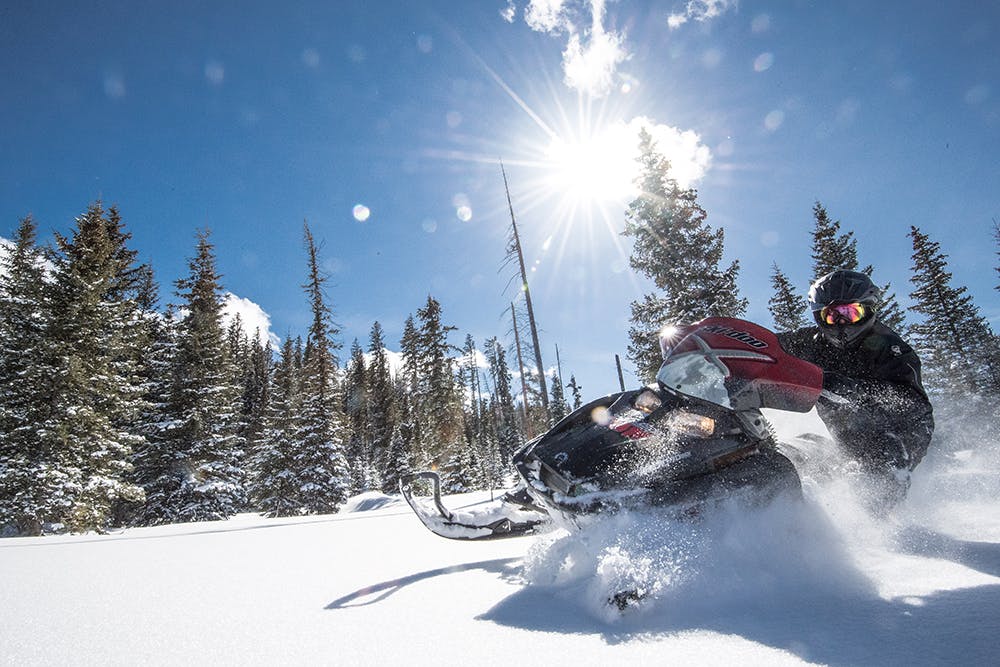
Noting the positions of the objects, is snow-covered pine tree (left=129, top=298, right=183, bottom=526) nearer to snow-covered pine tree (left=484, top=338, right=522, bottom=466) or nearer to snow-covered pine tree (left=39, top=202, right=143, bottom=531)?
snow-covered pine tree (left=39, top=202, right=143, bottom=531)

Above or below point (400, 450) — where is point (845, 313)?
below

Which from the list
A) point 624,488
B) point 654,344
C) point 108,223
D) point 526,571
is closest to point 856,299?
point 624,488

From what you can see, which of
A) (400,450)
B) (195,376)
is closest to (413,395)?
(400,450)

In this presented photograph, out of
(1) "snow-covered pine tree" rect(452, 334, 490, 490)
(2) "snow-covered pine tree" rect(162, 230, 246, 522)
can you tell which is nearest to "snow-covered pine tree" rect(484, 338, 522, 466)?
(1) "snow-covered pine tree" rect(452, 334, 490, 490)

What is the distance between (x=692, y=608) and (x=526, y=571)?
86 cm

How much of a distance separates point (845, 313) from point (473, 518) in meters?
2.79

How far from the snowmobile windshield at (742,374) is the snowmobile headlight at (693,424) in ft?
0.33

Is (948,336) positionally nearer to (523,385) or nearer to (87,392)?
(523,385)

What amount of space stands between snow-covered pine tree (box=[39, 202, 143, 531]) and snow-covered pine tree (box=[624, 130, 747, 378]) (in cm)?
1713

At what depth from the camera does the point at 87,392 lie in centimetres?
1187

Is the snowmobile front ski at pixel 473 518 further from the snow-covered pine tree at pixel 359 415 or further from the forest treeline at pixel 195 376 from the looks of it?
the snow-covered pine tree at pixel 359 415

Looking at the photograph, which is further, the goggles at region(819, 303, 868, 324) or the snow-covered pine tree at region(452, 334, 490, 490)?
the snow-covered pine tree at region(452, 334, 490, 490)

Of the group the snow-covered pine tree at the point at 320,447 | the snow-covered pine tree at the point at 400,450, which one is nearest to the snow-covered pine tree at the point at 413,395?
the snow-covered pine tree at the point at 400,450

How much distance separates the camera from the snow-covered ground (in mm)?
1340
